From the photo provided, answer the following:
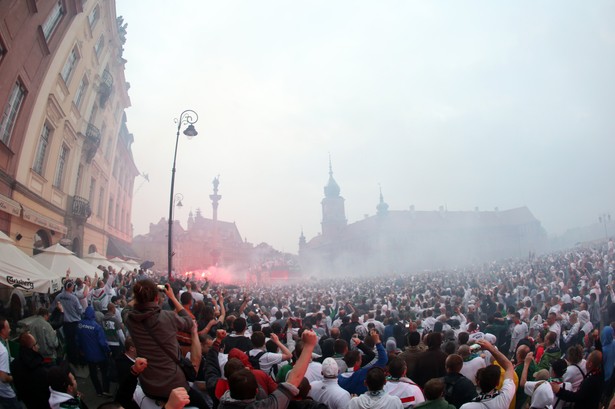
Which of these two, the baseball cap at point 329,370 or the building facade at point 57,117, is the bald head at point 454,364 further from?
the building facade at point 57,117

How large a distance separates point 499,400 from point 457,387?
0.92 metres

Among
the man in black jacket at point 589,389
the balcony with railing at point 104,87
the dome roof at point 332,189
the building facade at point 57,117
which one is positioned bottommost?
the man in black jacket at point 589,389

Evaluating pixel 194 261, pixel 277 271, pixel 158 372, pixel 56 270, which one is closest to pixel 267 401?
pixel 158 372

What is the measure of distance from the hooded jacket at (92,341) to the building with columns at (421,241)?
7171cm

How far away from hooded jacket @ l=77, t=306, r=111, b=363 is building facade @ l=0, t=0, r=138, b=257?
634cm

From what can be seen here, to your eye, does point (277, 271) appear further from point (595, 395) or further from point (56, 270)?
point (595, 395)

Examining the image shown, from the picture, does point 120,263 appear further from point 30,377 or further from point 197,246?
point 197,246

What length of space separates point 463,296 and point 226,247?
64.8 meters

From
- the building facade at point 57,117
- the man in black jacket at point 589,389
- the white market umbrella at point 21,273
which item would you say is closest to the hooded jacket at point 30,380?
the white market umbrella at point 21,273

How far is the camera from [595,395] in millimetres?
5070

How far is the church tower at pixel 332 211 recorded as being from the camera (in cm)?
9897

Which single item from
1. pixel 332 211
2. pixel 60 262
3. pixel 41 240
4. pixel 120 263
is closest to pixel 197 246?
pixel 332 211

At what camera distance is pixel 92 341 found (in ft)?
26.5

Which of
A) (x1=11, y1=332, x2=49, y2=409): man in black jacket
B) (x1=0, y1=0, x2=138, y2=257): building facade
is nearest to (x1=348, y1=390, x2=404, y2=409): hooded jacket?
(x1=11, y1=332, x2=49, y2=409): man in black jacket
